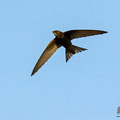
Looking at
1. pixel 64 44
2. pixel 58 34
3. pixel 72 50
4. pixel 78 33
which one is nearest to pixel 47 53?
pixel 64 44

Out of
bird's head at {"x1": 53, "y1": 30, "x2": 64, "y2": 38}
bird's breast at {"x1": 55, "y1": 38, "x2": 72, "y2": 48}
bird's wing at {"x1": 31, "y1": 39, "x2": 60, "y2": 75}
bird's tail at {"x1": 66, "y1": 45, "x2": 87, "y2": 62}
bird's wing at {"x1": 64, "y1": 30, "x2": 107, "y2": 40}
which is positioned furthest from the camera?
bird's wing at {"x1": 31, "y1": 39, "x2": 60, "y2": 75}

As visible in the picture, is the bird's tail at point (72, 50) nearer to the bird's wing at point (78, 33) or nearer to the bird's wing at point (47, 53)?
the bird's wing at point (78, 33)

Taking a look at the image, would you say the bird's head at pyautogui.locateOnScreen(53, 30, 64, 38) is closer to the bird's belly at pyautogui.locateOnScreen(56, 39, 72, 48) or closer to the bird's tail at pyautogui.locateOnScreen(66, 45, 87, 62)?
the bird's belly at pyautogui.locateOnScreen(56, 39, 72, 48)

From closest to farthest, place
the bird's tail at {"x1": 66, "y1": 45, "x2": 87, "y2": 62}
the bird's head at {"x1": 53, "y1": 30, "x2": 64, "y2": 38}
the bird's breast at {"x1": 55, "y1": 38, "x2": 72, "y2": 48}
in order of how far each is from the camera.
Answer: the bird's head at {"x1": 53, "y1": 30, "x2": 64, "y2": 38}, the bird's breast at {"x1": 55, "y1": 38, "x2": 72, "y2": 48}, the bird's tail at {"x1": 66, "y1": 45, "x2": 87, "y2": 62}

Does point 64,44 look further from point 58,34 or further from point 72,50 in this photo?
point 58,34

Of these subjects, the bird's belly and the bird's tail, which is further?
the bird's tail

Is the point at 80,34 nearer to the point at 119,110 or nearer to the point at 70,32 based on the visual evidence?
the point at 70,32

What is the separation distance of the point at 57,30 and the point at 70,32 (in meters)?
0.62

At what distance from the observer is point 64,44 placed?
12078 millimetres

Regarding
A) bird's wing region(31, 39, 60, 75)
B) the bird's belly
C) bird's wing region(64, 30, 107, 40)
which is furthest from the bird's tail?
bird's wing region(31, 39, 60, 75)

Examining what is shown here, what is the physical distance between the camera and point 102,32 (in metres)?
10.9

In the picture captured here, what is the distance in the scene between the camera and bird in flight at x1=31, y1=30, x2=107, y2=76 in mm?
11586

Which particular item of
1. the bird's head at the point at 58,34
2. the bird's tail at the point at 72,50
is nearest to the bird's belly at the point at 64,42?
the bird's tail at the point at 72,50

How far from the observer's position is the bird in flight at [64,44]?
456 inches
